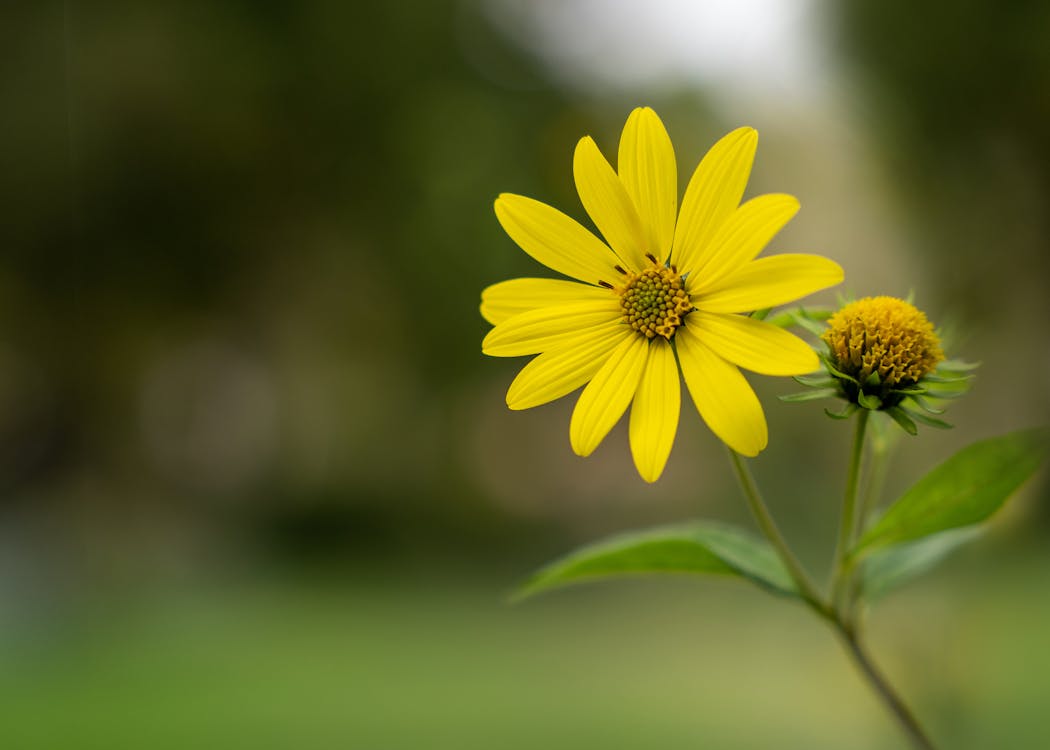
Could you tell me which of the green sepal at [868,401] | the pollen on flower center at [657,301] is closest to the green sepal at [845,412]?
the green sepal at [868,401]

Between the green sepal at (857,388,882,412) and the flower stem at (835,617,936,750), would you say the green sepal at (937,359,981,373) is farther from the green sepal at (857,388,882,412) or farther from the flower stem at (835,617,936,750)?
the flower stem at (835,617,936,750)

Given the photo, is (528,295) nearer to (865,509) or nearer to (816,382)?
(816,382)

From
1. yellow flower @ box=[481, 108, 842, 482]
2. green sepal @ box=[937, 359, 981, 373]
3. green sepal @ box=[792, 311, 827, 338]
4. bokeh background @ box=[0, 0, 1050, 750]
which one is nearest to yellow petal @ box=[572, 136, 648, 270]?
yellow flower @ box=[481, 108, 842, 482]

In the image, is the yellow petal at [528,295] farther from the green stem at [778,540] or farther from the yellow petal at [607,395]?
the green stem at [778,540]

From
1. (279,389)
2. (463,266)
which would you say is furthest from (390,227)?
(279,389)

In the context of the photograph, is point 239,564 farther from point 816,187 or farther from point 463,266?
point 816,187
